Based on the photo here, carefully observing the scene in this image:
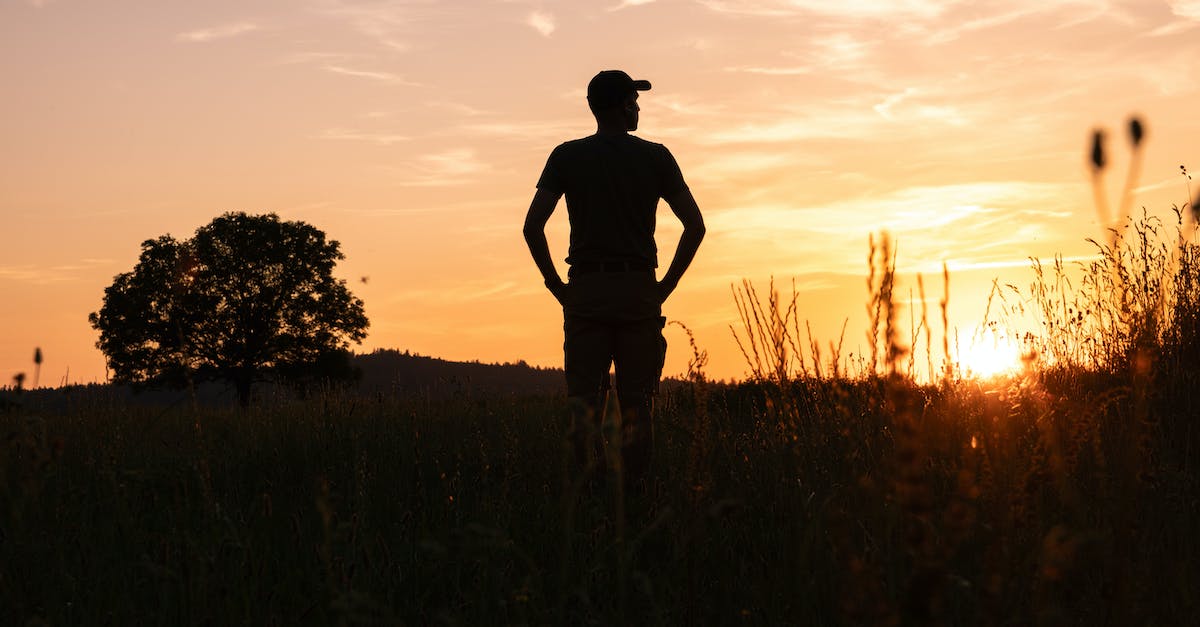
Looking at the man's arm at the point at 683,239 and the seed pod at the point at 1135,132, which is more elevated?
the man's arm at the point at 683,239

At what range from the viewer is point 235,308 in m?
37.1

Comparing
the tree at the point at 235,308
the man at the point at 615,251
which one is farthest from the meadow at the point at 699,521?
the tree at the point at 235,308

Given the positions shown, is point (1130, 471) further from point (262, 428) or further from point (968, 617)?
point (262, 428)

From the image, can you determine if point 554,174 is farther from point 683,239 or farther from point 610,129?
point 683,239

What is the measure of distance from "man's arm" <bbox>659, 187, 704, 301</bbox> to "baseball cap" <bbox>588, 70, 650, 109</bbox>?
60 cm

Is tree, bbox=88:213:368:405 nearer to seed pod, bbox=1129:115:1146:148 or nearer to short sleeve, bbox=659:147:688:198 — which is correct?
short sleeve, bbox=659:147:688:198

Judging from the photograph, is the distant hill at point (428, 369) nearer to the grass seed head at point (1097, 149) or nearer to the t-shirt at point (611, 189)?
the t-shirt at point (611, 189)

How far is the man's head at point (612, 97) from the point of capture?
503 centimetres

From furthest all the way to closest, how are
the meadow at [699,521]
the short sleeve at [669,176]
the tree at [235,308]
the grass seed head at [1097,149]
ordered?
1. the tree at [235,308]
2. the short sleeve at [669,176]
3. the meadow at [699,521]
4. the grass seed head at [1097,149]

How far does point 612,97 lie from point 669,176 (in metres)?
0.51

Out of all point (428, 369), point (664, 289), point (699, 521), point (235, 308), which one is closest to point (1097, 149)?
point (699, 521)

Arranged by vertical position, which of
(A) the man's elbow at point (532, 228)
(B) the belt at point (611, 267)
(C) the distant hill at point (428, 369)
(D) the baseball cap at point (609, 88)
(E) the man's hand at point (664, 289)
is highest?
(C) the distant hill at point (428, 369)

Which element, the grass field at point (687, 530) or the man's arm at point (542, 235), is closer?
the grass field at point (687, 530)

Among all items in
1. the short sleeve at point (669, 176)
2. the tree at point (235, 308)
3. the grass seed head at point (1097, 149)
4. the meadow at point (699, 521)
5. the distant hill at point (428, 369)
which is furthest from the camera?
the distant hill at point (428, 369)
